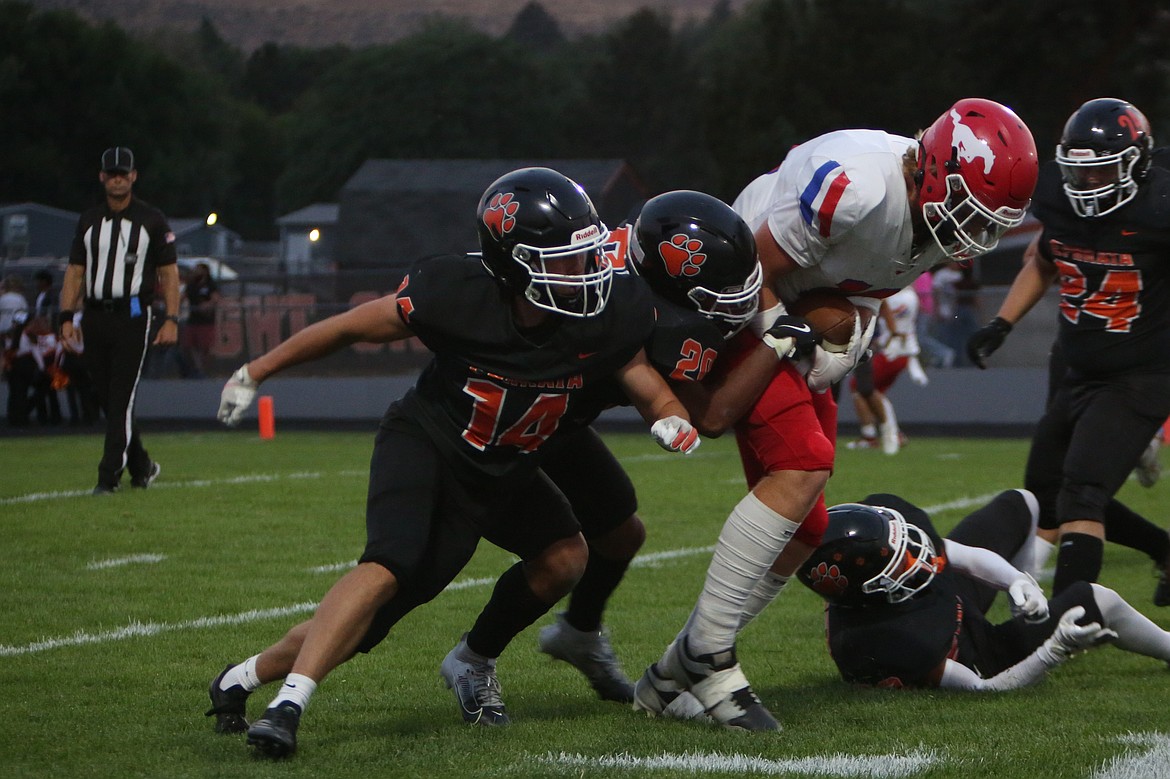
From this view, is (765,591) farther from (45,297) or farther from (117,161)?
(45,297)

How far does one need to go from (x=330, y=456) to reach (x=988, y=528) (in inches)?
301

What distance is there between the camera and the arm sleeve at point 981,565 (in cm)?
441

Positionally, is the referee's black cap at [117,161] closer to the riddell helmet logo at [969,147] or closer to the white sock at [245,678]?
the white sock at [245,678]

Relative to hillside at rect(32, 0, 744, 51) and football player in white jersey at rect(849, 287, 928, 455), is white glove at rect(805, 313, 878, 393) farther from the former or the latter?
hillside at rect(32, 0, 744, 51)

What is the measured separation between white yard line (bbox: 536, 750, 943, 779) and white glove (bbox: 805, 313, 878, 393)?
0.99 metres

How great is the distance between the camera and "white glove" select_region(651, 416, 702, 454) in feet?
11.4

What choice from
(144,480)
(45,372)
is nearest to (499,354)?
(144,480)

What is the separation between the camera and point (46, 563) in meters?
6.29

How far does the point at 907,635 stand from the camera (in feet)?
13.6

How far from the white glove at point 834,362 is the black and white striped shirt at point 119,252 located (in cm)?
560

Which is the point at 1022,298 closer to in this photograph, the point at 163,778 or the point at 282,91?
the point at 163,778

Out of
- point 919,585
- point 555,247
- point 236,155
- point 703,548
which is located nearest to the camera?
point 555,247

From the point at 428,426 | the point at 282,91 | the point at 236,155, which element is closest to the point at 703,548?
the point at 428,426

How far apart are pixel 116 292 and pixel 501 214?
5.69 m
